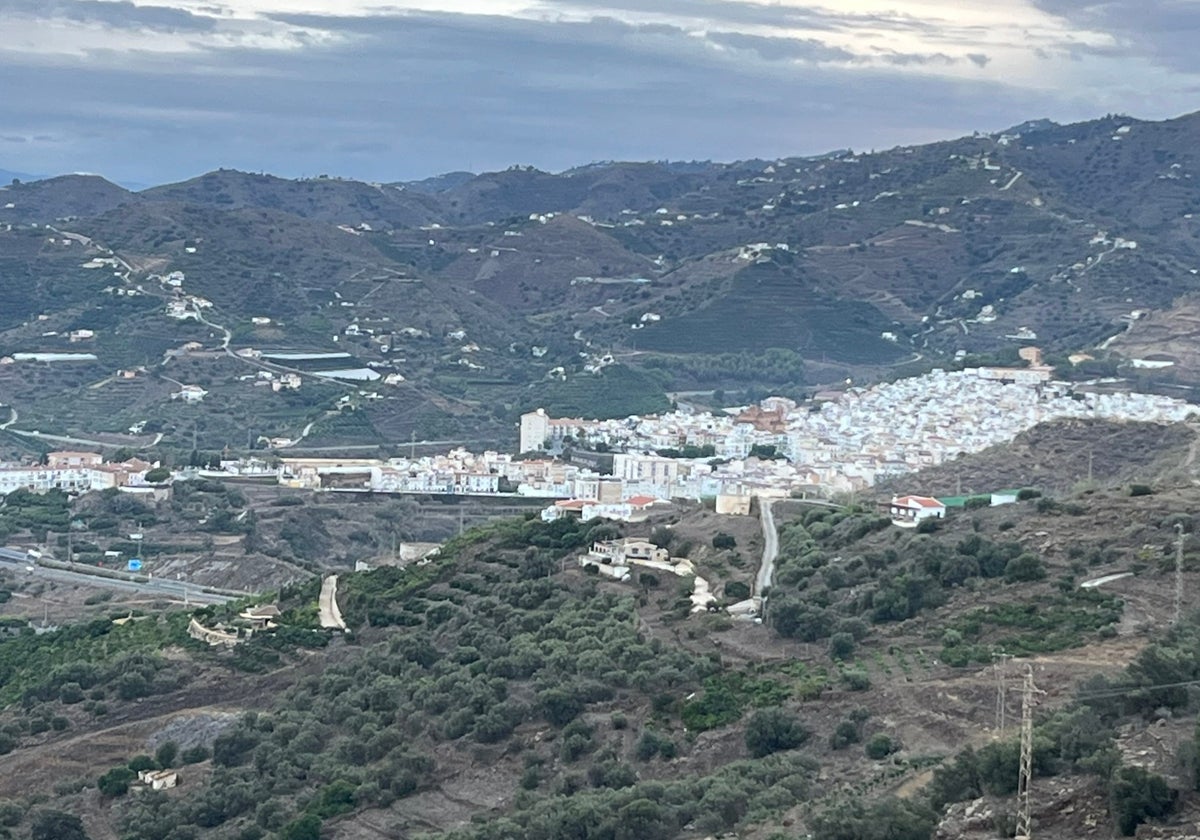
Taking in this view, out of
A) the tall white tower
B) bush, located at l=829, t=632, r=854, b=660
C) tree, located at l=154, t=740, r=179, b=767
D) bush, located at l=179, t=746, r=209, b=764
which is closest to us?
bush, located at l=829, t=632, r=854, b=660

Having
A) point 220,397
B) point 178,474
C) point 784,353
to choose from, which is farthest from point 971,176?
point 178,474

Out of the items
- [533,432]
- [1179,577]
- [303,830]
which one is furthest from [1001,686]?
[533,432]

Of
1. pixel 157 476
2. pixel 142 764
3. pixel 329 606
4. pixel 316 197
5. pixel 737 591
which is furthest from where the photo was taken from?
pixel 316 197

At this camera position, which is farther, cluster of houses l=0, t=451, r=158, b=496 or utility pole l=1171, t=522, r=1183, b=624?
cluster of houses l=0, t=451, r=158, b=496

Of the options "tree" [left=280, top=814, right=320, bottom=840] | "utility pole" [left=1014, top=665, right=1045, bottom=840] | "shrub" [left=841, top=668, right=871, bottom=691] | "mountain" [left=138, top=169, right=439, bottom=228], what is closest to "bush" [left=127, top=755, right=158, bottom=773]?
"tree" [left=280, top=814, right=320, bottom=840]

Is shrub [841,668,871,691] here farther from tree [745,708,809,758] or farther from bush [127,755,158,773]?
bush [127,755,158,773]

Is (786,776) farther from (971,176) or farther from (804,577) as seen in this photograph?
(971,176)

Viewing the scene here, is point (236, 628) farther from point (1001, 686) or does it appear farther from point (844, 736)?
point (1001, 686)
